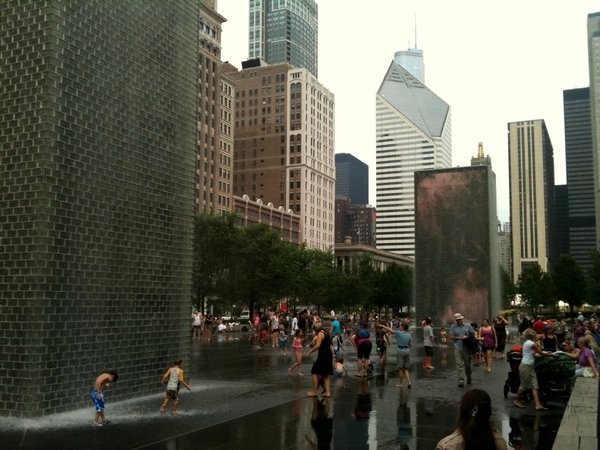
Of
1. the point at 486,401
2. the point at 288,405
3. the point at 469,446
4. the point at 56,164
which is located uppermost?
the point at 56,164

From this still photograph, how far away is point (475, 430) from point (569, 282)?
8386 cm

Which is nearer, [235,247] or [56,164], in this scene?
[56,164]

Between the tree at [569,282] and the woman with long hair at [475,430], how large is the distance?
274 feet

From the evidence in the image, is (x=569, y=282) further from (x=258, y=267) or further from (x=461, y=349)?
(x=461, y=349)

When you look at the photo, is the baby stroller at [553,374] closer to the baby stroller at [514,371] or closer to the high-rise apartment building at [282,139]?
the baby stroller at [514,371]

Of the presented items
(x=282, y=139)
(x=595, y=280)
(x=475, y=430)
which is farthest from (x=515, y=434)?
(x=282, y=139)

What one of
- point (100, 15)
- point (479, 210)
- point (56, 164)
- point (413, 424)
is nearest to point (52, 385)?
point (56, 164)

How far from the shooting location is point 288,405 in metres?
13.2

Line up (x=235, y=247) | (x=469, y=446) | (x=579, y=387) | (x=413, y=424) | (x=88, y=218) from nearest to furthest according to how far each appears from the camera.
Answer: (x=469, y=446), (x=413, y=424), (x=579, y=387), (x=88, y=218), (x=235, y=247)

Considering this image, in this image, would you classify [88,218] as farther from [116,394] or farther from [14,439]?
[14,439]

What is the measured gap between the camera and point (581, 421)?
9.30 metres

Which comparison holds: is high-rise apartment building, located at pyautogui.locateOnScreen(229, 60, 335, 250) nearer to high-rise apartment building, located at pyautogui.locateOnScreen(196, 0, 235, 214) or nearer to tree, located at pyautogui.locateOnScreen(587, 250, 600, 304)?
high-rise apartment building, located at pyautogui.locateOnScreen(196, 0, 235, 214)

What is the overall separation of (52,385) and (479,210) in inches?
1503

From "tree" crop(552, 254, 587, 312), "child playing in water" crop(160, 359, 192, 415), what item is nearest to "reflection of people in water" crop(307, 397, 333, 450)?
"child playing in water" crop(160, 359, 192, 415)
